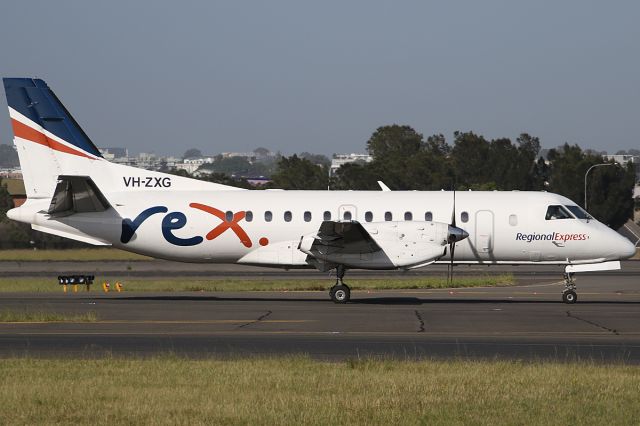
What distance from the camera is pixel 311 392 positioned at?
43.3 feet

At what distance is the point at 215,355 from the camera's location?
55.8ft

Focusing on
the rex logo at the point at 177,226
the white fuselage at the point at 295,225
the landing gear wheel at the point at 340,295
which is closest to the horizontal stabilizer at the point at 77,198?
the white fuselage at the point at 295,225

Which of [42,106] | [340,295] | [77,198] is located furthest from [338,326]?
[42,106]

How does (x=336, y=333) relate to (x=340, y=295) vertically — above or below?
below

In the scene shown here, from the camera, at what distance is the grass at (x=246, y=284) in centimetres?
3451

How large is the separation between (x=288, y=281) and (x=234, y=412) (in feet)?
89.5

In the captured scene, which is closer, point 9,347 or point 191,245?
point 9,347

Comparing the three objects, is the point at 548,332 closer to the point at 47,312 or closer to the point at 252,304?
the point at 252,304

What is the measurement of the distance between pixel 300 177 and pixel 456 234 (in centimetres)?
7116

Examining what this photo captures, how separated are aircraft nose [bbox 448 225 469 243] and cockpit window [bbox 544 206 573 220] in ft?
10.7

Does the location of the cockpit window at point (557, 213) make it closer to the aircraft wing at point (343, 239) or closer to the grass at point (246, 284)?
the aircraft wing at point (343, 239)

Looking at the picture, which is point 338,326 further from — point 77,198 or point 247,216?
point 77,198

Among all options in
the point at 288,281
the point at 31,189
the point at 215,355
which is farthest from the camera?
the point at 288,281

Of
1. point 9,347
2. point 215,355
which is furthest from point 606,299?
point 9,347
